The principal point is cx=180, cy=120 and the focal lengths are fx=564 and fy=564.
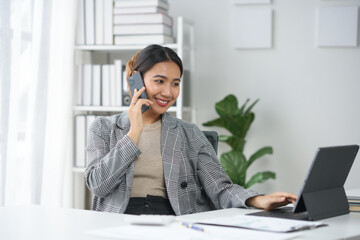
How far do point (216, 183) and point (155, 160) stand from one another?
0.82ft

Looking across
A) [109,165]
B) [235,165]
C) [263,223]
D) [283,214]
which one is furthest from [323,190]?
[235,165]

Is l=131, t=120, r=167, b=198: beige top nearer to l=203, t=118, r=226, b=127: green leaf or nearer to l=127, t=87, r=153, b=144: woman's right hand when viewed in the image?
l=127, t=87, r=153, b=144: woman's right hand

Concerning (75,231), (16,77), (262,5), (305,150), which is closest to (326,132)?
(305,150)

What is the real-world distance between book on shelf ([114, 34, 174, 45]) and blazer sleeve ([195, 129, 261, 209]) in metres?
1.34

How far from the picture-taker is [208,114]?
12.7 feet

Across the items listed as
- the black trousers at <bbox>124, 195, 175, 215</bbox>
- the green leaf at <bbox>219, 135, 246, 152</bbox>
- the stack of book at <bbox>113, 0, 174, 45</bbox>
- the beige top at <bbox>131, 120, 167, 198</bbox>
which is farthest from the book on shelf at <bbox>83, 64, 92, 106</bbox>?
the black trousers at <bbox>124, 195, 175, 215</bbox>

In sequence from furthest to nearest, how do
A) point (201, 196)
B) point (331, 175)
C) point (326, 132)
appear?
point (326, 132)
point (201, 196)
point (331, 175)

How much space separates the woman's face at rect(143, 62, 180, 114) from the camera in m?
2.15

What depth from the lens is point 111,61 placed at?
3988 mm

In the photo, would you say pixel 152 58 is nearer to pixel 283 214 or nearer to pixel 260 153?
pixel 283 214

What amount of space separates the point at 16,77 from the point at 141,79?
1056 millimetres

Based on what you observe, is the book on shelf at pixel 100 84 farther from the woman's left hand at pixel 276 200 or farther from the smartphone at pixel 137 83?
the woman's left hand at pixel 276 200

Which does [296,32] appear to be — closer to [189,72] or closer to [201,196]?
[189,72]

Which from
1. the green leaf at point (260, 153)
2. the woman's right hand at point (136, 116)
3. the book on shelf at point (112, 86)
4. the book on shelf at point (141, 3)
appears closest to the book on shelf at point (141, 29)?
the book on shelf at point (141, 3)
